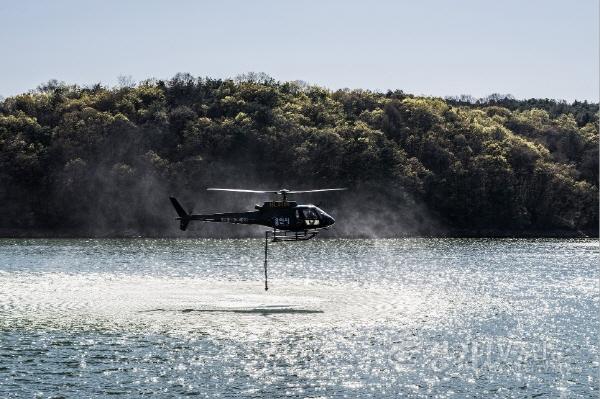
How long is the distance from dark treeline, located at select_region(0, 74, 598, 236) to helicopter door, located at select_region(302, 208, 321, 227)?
110798 mm

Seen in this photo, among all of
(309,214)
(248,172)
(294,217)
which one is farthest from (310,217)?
(248,172)

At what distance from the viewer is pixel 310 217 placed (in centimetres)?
6219

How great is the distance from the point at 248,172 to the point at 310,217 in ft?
398

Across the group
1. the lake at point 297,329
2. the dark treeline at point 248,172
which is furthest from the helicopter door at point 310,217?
the dark treeline at point 248,172

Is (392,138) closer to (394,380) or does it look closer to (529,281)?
(529,281)

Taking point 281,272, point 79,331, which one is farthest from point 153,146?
point 79,331

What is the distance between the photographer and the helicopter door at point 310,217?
204ft

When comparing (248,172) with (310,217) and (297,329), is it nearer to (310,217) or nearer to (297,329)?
(310,217)

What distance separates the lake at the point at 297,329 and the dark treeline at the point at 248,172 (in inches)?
2513

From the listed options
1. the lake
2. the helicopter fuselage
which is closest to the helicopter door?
the helicopter fuselage

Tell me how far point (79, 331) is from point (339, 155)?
429 ft

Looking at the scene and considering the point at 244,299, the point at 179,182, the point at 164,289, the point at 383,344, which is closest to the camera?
the point at 383,344

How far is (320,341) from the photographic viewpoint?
51.3 m

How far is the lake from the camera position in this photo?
134 ft
